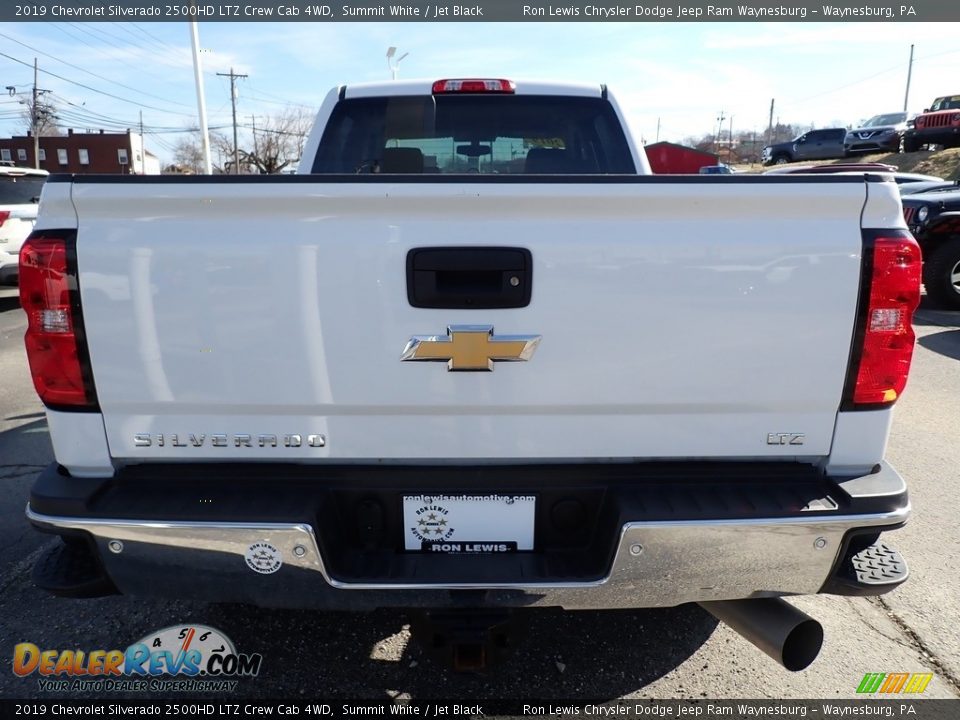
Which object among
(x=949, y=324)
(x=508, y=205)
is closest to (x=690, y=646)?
(x=508, y=205)

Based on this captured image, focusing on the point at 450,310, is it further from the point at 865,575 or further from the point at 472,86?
the point at 472,86

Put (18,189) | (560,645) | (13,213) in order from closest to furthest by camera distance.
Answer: (560,645) → (13,213) → (18,189)

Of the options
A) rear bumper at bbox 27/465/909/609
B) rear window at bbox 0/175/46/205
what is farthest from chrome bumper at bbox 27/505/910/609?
rear window at bbox 0/175/46/205

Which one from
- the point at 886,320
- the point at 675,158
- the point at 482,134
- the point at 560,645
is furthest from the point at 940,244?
the point at 560,645

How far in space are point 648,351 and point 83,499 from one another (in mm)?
1635

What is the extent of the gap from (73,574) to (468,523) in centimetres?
120

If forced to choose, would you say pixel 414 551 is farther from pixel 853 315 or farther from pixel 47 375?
pixel 853 315

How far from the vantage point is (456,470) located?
196 centimetres

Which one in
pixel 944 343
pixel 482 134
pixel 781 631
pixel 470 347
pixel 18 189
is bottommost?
pixel 944 343

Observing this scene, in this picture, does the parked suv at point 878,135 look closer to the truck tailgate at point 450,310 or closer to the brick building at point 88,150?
the truck tailgate at point 450,310

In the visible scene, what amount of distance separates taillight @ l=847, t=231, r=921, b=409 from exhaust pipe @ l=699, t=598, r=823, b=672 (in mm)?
680

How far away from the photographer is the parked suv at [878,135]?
28766 millimetres

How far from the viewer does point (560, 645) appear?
262cm

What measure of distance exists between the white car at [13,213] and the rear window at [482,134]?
7825 mm
